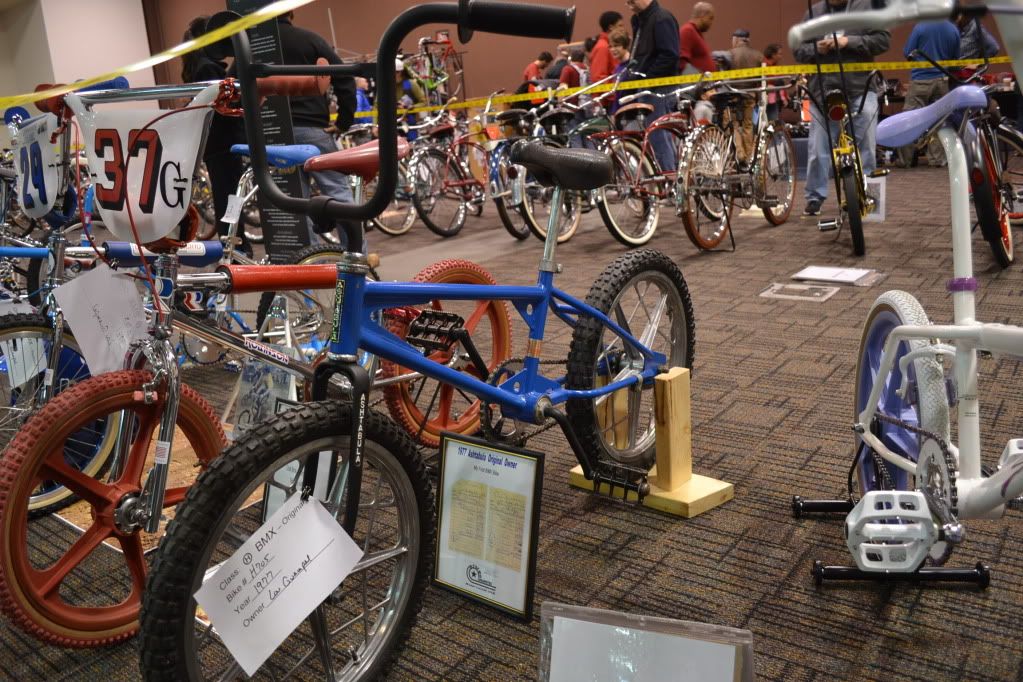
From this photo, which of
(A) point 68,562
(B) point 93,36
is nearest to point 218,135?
(A) point 68,562

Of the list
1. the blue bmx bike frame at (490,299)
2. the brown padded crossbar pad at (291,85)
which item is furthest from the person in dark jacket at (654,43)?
the brown padded crossbar pad at (291,85)

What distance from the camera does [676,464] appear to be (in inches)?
89.6

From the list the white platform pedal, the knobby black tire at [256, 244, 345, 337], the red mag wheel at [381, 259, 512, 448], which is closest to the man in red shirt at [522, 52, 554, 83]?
the knobby black tire at [256, 244, 345, 337]

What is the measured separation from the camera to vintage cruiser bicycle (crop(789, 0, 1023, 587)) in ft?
4.94

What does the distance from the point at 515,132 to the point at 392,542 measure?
5.09m

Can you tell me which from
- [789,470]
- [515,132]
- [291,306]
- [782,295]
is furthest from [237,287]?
[515,132]

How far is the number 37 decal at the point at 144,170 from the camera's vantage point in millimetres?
1623

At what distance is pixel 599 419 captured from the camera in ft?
7.93

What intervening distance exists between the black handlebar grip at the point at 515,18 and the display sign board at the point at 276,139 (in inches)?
84.6

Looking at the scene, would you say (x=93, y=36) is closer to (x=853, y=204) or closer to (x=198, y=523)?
(x=853, y=204)

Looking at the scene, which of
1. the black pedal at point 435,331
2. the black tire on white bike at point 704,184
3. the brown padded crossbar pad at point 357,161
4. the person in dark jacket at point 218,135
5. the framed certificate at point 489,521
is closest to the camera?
the brown padded crossbar pad at point 357,161

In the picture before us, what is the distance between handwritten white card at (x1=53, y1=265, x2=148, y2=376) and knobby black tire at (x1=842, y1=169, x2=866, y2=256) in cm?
389

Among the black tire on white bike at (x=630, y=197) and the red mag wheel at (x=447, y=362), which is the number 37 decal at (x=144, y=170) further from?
the black tire on white bike at (x=630, y=197)

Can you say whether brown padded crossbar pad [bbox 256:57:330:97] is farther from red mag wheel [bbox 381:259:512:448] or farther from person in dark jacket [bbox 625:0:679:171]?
person in dark jacket [bbox 625:0:679:171]
